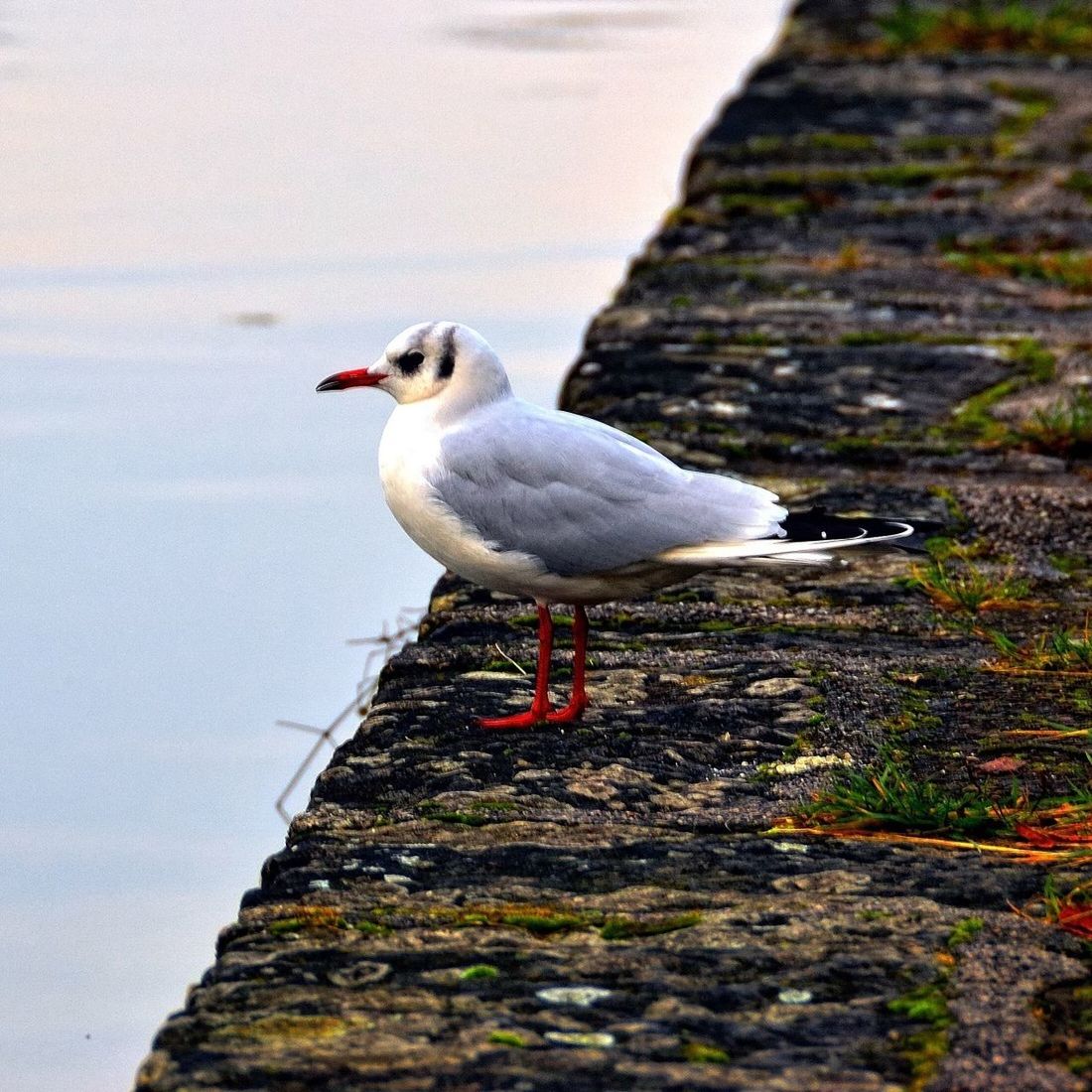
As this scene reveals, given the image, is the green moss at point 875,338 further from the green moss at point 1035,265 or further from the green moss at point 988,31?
the green moss at point 988,31

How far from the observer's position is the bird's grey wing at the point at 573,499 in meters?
2.99

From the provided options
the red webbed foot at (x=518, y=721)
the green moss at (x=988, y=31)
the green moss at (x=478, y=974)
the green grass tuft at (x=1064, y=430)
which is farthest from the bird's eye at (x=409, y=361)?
the green moss at (x=988, y=31)

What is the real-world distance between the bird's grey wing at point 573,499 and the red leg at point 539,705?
0.40ft

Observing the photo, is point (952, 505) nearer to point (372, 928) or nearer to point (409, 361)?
point (409, 361)

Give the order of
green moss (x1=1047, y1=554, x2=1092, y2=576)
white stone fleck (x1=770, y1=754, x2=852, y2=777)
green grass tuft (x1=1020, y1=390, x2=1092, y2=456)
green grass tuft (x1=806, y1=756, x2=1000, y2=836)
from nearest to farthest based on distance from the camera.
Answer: green grass tuft (x1=806, y1=756, x2=1000, y2=836)
white stone fleck (x1=770, y1=754, x2=852, y2=777)
green moss (x1=1047, y1=554, x2=1092, y2=576)
green grass tuft (x1=1020, y1=390, x2=1092, y2=456)

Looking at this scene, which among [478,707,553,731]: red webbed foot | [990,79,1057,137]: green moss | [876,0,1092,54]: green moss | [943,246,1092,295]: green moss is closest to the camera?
[478,707,553,731]: red webbed foot

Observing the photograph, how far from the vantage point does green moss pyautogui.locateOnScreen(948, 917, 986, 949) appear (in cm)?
218

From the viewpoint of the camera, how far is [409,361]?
315 cm

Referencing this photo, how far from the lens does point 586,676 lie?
10.5ft

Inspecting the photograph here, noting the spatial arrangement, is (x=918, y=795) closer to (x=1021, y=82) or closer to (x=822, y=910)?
(x=822, y=910)

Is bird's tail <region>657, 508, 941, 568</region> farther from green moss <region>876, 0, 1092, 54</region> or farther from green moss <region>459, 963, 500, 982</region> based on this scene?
green moss <region>876, 0, 1092, 54</region>

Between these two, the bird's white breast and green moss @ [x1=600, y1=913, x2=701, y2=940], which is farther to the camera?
the bird's white breast

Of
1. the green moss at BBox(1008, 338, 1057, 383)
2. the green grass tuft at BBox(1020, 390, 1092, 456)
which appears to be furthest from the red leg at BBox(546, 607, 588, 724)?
the green moss at BBox(1008, 338, 1057, 383)

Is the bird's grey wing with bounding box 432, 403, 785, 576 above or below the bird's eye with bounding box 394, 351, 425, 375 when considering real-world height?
below
